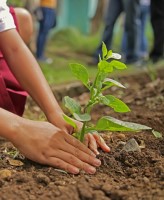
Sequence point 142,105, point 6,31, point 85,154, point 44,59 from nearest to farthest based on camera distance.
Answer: point 85,154, point 6,31, point 142,105, point 44,59

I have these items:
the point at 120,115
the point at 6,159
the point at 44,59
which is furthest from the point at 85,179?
the point at 44,59

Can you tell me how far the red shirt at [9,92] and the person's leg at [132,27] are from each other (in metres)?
2.98

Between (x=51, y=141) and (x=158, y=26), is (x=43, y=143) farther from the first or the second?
(x=158, y=26)

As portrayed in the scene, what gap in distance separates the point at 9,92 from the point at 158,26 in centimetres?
337

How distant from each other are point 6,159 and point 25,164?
0.27ft

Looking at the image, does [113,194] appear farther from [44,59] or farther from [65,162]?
[44,59]

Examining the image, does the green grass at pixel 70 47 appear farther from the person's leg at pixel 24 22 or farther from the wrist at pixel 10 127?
the wrist at pixel 10 127

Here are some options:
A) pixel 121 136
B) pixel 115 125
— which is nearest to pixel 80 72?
pixel 115 125

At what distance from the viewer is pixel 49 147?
1.49m

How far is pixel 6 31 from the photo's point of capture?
1.98 metres

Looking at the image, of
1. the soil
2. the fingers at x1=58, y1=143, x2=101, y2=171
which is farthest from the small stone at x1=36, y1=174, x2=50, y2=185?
the fingers at x1=58, y1=143, x2=101, y2=171

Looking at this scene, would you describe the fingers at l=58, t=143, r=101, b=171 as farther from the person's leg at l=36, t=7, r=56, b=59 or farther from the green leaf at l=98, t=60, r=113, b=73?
the person's leg at l=36, t=7, r=56, b=59

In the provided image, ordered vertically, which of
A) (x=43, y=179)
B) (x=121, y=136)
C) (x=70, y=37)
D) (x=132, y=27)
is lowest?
(x=70, y=37)

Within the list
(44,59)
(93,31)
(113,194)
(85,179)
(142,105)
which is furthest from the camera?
(93,31)
